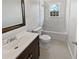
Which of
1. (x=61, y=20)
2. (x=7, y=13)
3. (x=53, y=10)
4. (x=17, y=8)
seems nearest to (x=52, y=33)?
(x=61, y=20)

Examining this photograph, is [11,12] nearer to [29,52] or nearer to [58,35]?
[29,52]

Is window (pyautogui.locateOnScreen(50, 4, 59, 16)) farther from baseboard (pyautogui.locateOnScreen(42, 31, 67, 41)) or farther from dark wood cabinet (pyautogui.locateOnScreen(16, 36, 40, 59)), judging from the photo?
dark wood cabinet (pyautogui.locateOnScreen(16, 36, 40, 59))

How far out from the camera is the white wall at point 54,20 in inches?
225

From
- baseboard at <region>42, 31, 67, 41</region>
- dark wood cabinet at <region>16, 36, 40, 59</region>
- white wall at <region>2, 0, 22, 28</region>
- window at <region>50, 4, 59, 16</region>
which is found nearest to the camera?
dark wood cabinet at <region>16, 36, 40, 59</region>

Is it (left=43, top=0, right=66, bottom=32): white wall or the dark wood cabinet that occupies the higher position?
(left=43, top=0, right=66, bottom=32): white wall

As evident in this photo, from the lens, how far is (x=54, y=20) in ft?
19.3

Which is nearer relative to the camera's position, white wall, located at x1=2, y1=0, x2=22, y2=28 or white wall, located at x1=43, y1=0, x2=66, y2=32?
white wall, located at x1=2, y1=0, x2=22, y2=28

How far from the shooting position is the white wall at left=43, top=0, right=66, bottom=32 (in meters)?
5.72

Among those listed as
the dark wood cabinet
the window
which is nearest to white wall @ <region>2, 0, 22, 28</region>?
the dark wood cabinet

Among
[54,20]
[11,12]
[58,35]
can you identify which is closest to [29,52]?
[11,12]

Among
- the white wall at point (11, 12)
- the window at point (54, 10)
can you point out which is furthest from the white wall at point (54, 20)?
the white wall at point (11, 12)

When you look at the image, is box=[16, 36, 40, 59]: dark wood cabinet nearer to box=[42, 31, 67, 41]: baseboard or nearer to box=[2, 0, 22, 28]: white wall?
box=[2, 0, 22, 28]: white wall

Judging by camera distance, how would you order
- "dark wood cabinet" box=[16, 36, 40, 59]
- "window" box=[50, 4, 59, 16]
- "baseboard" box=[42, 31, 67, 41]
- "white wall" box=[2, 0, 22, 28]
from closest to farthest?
"dark wood cabinet" box=[16, 36, 40, 59], "white wall" box=[2, 0, 22, 28], "baseboard" box=[42, 31, 67, 41], "window" box=[50, 4, 59, 16]

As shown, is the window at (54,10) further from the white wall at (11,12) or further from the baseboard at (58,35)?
the white wall at (11,12)
